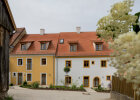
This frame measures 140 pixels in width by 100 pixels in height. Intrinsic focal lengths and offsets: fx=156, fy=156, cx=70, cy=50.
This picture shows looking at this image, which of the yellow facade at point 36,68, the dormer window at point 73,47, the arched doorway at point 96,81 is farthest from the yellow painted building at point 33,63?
the arched doorway at point 96,81

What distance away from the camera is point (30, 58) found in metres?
25.8

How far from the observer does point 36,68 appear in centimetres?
2552

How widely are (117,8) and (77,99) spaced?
8900 mm

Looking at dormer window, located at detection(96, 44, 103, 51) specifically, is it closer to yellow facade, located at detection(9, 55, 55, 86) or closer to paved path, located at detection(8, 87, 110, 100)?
yellow facade, located at detection(9, 55, 55, 86)

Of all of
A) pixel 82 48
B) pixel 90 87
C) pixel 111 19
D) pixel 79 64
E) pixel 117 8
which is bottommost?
pixel 90 87

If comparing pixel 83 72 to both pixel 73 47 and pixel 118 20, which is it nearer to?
pixel 73 47

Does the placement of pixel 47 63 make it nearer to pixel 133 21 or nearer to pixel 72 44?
pixel 72 44

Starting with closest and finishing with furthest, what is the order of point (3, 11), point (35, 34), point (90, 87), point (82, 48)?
point (3, 11), point (90, 87), point (82, 48), point (35, 34)

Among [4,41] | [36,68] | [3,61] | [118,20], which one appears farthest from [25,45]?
[118,20]

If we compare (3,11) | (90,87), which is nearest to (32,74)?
(90,87)

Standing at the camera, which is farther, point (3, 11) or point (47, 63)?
point (47, 63)

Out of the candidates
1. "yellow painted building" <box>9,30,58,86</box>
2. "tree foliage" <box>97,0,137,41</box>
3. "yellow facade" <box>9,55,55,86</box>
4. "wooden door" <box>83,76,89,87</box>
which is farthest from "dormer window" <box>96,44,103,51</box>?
"tree foliage" <box>97,0,137,41</box>

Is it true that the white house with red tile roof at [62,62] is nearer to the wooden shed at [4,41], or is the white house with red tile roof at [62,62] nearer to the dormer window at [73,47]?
the dormer window at [73,47]

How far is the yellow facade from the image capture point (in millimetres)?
24953
